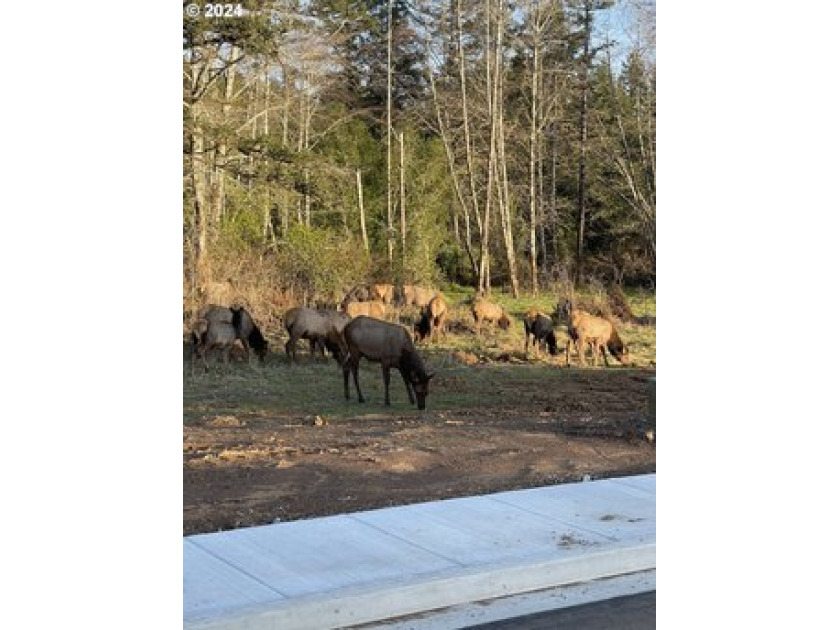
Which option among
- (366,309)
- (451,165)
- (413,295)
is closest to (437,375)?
(413,295)

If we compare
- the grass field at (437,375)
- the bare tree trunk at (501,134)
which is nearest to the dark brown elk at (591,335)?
the grass field at (437,375)

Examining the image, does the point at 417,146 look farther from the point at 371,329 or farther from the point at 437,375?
the point at 437,375

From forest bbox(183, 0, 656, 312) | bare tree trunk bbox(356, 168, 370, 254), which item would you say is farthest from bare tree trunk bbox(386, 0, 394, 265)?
bare tree trunk bbox(356, 168, 370, 254)

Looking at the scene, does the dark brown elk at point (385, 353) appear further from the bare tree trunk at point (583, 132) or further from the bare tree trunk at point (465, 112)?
the bare tree trunk at point (583, 132)

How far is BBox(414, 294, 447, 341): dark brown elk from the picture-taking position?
8.17 meters

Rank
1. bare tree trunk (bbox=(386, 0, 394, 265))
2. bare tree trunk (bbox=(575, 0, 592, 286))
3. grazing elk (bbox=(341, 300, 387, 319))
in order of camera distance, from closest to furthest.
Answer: bare tree trunk (bbox=(386, 0, 394, 265))
grazing elk (bbox=(341, 300, 387, 319))
bare tree trunk (bbox=(575, 0, 592, 286))

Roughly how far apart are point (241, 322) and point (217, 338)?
0.59 ft

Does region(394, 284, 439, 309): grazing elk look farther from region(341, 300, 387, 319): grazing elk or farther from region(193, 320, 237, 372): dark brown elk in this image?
region(193, 320, 237, 372): dark brown elk

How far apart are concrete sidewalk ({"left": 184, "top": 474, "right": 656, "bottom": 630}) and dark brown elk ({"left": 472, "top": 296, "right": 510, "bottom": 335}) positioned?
1.13m

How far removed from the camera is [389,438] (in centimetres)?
816
